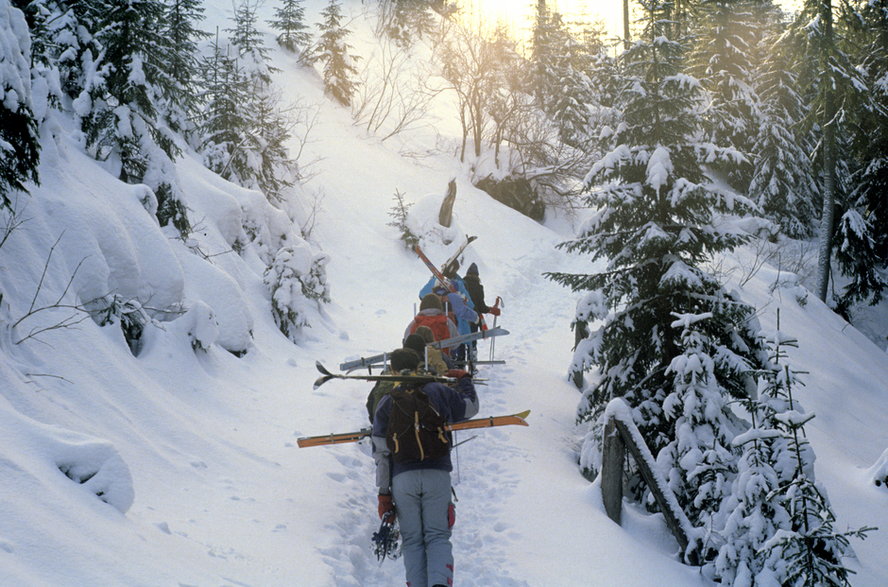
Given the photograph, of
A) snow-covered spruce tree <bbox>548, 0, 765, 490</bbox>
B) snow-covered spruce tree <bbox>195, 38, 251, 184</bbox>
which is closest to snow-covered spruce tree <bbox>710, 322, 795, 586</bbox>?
snow-covered spruce tree <bbox>548, 0, 765, 490</bbox>

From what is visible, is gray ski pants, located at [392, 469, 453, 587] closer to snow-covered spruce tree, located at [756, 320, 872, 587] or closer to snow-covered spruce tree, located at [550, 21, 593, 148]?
snow-covered spruce tree, located at [756, 320, 872, 587]

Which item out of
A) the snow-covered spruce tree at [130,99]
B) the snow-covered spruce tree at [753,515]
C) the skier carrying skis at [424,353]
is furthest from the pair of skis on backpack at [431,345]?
the snow-covered spruce tree at [130,99]

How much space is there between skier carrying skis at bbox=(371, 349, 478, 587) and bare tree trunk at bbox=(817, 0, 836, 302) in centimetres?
1998

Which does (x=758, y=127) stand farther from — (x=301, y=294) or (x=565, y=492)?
(x=565, y=492)

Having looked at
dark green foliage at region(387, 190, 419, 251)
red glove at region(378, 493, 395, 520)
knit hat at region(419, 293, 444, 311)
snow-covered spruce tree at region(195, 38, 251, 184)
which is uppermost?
snow-covered spruce tree at region(195, 38, 251, 184)

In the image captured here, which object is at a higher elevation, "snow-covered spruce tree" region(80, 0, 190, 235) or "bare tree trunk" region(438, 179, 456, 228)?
"snow-covered spruce tree" region(80, 0, 190, 235)

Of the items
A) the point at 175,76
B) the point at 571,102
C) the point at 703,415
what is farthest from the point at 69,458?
the point at 571,102

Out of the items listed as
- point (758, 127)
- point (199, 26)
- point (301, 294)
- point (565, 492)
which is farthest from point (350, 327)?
point (199, 26)

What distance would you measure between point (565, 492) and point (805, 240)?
26490 mm

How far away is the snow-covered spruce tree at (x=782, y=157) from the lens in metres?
26.3

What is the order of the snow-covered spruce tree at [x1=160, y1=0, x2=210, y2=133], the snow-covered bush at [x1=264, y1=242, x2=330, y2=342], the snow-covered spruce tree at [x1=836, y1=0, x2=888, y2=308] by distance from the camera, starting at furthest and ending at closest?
the snow-covered spruce tree at [x1=836, y1=0, x2=888, y2=308]
the snow-covered bush at [x1=264, y1=242, x2=330, y2=342]
the snow-covered spruce tree at [x1=160, y1=0, x2=210, y2=133]

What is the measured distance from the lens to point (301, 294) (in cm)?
1202

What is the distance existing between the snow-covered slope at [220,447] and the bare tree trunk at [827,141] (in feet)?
29.2

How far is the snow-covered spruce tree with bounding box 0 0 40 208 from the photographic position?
4.90 m
